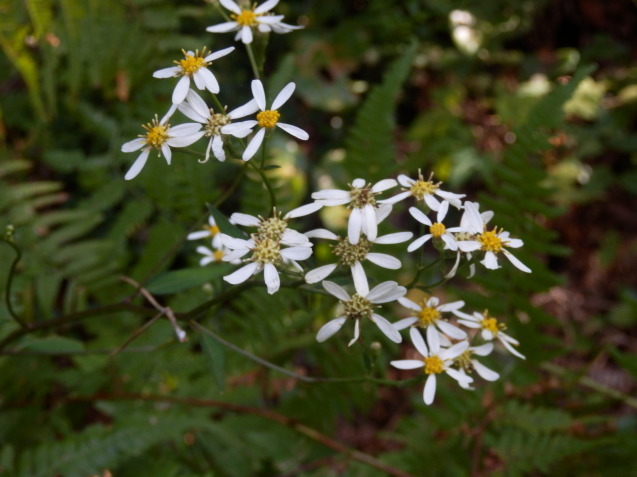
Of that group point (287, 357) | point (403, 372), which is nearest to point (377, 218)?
point (287, 357)

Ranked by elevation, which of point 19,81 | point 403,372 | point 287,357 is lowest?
point 403,372

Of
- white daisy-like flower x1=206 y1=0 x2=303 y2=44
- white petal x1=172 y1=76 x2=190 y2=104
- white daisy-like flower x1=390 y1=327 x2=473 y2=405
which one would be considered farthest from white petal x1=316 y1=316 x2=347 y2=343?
white daisy-like flower x1=206 y1=0 x2=303 y2=44

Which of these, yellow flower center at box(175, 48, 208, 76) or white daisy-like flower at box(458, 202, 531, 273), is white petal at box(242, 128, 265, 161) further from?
white daisy-like flower at box(458, 202, 531, 273)

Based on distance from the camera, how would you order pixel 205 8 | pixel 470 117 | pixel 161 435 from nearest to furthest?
1. pixel 161 435
2. pixel 205 8
3. pixel 470 117

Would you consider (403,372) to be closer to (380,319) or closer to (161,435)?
(161,435)

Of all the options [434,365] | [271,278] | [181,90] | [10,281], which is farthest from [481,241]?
Answer: [10,281]

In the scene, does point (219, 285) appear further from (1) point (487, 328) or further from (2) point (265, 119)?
(1) point (487, 328)
